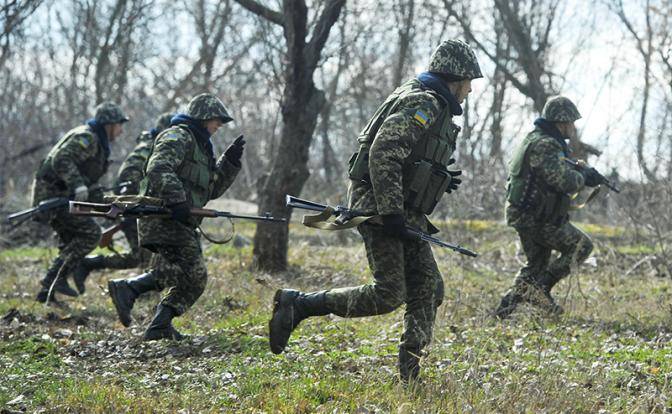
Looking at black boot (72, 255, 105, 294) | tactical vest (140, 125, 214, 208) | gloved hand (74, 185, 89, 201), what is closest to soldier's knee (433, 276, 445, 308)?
tactical vest (140, 125, 214, 208)

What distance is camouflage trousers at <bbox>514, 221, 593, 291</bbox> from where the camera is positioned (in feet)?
26.9

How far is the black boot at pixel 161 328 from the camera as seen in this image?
6.72 meters

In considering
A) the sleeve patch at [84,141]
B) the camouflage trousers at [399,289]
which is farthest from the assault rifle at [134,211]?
the sleeve patch at [84,141]

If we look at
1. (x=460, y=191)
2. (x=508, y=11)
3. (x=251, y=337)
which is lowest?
(x=251, y=337)

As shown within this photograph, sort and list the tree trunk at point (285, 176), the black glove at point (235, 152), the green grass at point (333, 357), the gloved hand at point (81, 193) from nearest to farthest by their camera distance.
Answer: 1. the green grass at point (333, 357)
2. the black glove at point (235, 152)
3. the gloved hand at point (81, 193)
4. the tree trunk at point (285, 176)

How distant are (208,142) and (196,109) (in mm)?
305

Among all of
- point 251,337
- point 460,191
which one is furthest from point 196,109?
point 460,191

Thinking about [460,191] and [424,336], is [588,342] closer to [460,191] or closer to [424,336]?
[424,336]

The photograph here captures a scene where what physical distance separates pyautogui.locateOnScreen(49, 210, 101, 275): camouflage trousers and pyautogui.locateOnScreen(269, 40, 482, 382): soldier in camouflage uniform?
4.58 metres

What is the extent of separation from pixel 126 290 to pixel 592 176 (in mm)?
4964

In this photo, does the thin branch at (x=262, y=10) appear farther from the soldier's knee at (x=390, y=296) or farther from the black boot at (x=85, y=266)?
the soldier's knee at (x=390, y=296)

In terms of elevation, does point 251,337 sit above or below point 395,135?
below

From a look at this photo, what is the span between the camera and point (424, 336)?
5184 mm

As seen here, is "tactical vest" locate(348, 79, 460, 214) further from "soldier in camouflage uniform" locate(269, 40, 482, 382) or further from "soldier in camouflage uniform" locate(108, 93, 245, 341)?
"soldier in camouflage uniform" locate(108, 93, 245, 341)
